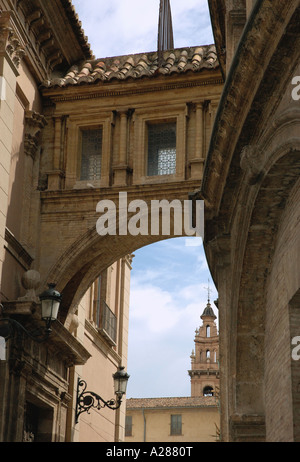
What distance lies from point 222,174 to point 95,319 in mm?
13449

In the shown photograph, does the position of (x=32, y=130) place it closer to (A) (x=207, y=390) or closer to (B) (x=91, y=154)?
(B) (x=91, y=154)

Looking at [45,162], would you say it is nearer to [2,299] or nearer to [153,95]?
[153,95]

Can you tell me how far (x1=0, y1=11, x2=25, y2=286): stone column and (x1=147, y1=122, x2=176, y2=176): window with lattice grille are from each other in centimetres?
334

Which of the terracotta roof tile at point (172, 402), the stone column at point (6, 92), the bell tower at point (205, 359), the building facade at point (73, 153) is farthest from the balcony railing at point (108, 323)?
the bell tower at point (205, 359)

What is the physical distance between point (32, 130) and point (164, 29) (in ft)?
12.6

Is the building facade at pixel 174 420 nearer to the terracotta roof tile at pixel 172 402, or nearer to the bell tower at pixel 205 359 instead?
the terracotta roof tile at pixel 172 402

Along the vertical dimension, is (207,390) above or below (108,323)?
above

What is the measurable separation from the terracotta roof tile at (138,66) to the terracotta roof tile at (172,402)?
4258 cm

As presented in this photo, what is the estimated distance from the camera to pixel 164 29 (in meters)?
18.2

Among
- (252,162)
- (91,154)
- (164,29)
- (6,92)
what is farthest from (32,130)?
(252,162)

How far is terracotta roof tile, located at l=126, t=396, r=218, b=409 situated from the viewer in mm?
58312

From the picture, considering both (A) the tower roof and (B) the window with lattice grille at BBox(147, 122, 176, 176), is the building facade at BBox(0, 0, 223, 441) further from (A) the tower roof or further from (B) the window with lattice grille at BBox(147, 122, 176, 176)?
(A) the tower roof
